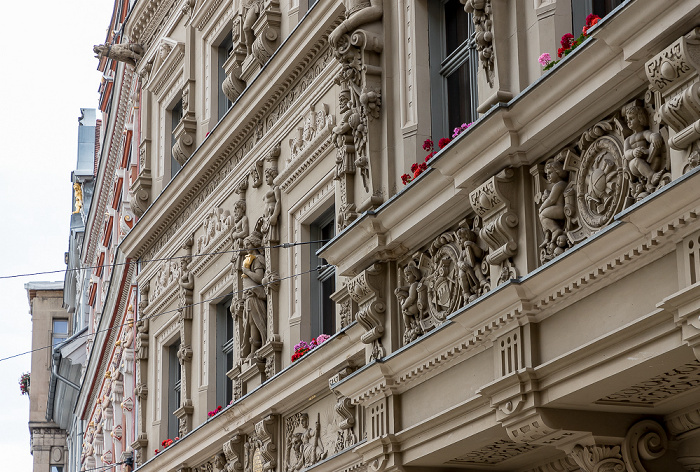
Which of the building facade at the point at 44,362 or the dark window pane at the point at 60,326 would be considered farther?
the dark window pane at the point at 60,326

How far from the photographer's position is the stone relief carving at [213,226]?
2019 cm

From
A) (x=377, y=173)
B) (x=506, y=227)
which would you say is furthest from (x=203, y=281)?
(x=506, y=227)

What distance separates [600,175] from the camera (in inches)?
378

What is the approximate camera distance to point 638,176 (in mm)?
9156

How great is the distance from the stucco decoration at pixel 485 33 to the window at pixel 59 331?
180 ft

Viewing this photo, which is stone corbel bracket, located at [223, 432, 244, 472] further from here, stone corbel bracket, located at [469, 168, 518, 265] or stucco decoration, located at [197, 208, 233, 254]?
stone corbel bracket, located at [469, 168, 518, 265]

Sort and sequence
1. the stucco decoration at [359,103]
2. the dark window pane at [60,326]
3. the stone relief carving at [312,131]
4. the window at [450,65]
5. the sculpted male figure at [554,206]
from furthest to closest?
the dark window pane at [60,326]
the stone relief carving at [312,131]
the stucco decoration at [359,103]
the window at [450,65]
the sculpted male figure at [554,206]

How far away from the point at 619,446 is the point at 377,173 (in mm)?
4284

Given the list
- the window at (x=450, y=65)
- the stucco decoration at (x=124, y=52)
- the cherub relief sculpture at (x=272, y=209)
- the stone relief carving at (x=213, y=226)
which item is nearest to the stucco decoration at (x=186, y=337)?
the stone relief carving at (x=213, y=226)

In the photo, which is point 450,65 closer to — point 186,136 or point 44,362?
point 186,136

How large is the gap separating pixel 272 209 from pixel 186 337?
462 cm

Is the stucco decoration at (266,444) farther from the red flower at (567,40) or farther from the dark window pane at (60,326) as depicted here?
the dark window pane at (60,326)

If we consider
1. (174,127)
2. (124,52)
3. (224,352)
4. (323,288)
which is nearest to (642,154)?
(323,288)

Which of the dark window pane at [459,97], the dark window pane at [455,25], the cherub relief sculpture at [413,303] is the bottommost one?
the cherub relief sculpture at [413,303]
